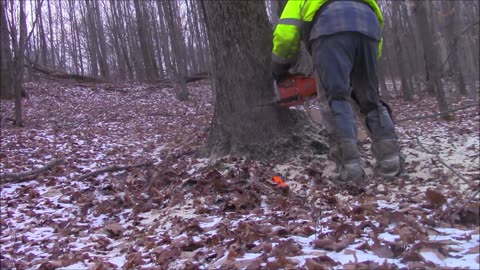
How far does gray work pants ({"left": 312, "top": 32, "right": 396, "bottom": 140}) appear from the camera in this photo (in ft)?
12.5

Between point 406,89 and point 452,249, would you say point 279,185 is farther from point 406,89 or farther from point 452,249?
point 406,89

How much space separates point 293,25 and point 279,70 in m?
0.50

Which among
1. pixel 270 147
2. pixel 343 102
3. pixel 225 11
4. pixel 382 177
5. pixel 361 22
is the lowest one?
pixel 382 177

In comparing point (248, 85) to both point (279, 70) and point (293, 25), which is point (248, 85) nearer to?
point (279, 70)

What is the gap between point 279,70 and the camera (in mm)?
4324

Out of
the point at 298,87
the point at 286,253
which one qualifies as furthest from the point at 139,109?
the point at 286,253

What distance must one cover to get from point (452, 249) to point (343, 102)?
1.98 m

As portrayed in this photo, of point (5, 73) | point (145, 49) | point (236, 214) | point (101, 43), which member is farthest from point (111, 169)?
point (101, 43)

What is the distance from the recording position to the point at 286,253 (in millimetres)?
2340

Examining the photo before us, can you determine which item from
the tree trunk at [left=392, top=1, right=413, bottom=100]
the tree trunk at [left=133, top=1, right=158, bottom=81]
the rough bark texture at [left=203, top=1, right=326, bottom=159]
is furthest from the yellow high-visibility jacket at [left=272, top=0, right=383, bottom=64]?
the tree trunk at [left=133, top=1, right=158, bottom=81]

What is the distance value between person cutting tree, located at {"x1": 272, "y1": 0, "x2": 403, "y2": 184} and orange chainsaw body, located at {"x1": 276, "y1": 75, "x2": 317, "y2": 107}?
32 centimetres

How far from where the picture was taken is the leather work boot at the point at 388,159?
390 cm

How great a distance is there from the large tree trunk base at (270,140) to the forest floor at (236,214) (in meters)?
0.16

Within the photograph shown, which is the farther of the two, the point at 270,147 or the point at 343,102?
the point at 270,147
